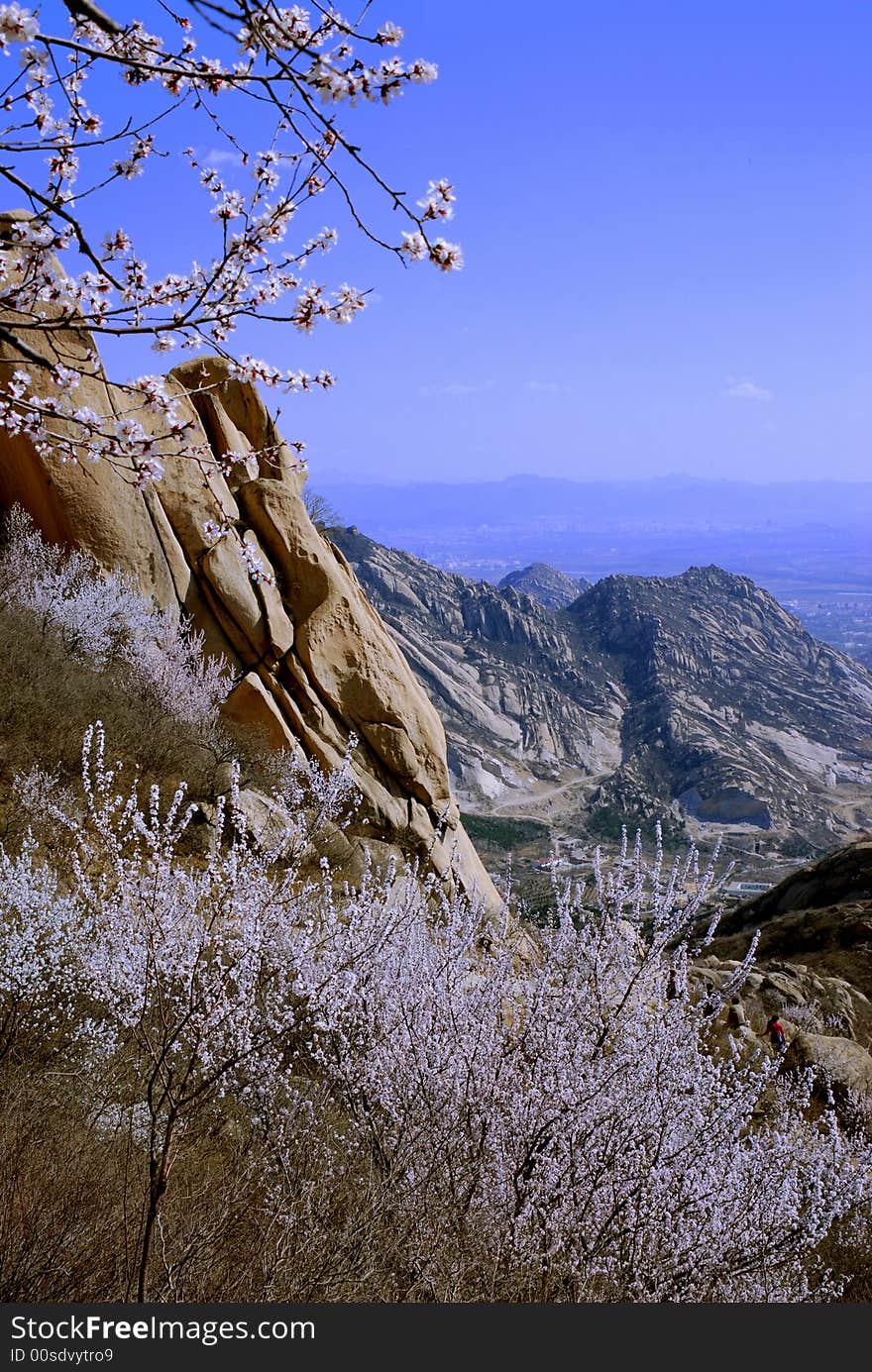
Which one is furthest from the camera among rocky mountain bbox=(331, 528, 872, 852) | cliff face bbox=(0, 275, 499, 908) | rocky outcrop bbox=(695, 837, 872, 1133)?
rocky mountain bbox=(331, 528, 872, 852)

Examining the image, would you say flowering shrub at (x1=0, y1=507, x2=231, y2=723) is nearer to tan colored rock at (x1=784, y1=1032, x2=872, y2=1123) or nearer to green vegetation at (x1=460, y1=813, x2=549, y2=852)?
tan colored rock at (x1=784, y1=1032, x2=872, y2=1123)

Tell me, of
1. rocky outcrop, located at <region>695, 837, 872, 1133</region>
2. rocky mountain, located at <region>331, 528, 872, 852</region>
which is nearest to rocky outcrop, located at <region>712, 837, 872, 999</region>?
rocky outcrop, located at <region>695, 837, 872, 1133</region>

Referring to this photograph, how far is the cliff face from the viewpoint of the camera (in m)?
15.7

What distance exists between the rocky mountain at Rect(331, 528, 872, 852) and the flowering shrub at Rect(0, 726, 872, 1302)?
102m

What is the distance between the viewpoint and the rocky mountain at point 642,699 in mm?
118062

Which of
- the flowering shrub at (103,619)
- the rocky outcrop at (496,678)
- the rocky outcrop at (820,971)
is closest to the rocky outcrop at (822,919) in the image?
the rocky outcrop at (820,971)

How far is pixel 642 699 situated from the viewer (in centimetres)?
15350

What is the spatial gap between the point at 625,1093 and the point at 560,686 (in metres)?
150

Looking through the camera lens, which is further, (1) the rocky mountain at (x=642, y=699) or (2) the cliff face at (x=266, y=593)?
(1) the rocky mountain at (x=642, y=699)

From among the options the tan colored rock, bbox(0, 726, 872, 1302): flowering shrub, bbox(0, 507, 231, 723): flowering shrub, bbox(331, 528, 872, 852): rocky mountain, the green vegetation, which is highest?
bbox(0, 507, 231, 723): flowering shrub

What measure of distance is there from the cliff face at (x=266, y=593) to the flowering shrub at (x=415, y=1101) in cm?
913

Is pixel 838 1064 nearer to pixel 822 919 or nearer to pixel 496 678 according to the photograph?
pixel 822 919

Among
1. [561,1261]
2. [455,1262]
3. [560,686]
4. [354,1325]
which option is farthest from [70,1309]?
[560,686]

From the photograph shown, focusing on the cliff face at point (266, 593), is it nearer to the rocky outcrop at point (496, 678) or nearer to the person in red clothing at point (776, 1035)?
the person in red clothing at point (776, 1035)
